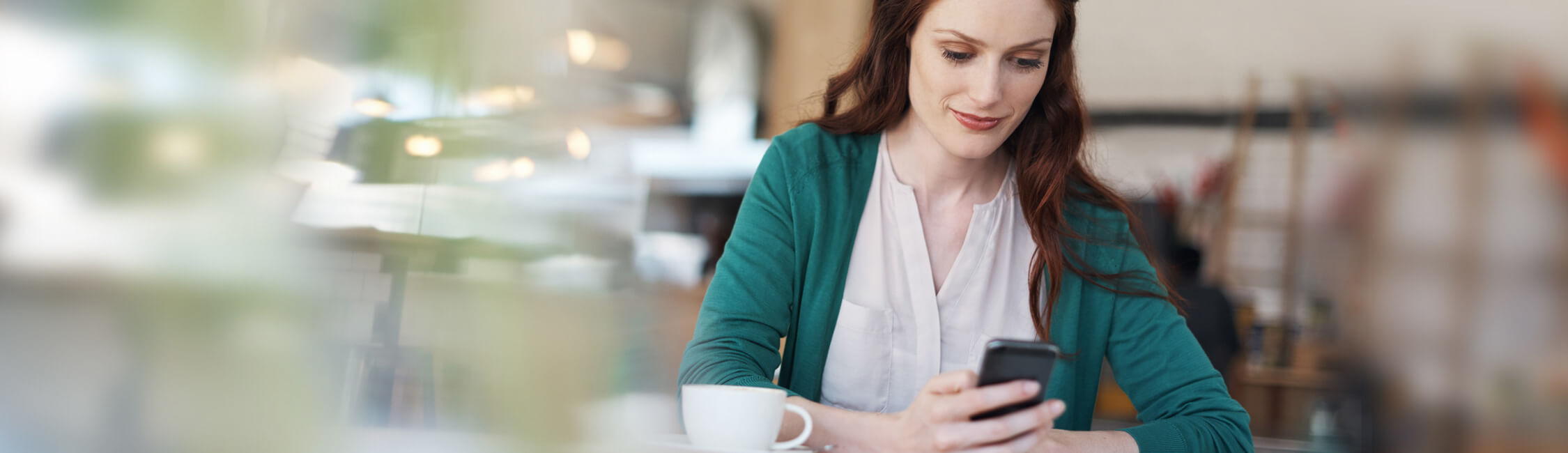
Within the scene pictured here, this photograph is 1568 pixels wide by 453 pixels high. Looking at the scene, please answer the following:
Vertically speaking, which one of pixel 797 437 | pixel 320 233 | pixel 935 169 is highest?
pixel 935 169

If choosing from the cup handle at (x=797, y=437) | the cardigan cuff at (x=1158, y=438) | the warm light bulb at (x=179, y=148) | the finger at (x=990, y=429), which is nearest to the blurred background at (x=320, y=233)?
the warm light bulb at (x=179, y=148)

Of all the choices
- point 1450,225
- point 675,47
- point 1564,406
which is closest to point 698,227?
point 675,47

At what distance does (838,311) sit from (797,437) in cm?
26

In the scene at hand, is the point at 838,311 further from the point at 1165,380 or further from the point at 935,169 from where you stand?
the point at 1165,380

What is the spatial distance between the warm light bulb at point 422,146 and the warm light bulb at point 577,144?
0.38 feet

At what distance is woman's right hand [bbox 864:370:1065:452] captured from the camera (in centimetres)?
63

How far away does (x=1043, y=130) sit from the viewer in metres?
1.08

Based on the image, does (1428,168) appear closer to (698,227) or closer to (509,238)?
(698,227)

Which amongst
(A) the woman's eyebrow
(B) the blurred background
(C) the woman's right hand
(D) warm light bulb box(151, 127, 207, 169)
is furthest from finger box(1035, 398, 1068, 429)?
(D) warm light bulb box(151, 127, 207, 169)

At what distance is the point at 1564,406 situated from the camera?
2883 mm

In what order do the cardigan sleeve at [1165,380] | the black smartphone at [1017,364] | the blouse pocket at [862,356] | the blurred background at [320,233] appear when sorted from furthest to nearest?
the blouse pocket at [862,356] < the cardigan sleeve at [1165,380] < the black smartphone at [1017,364] < the blurred background at [320,233]

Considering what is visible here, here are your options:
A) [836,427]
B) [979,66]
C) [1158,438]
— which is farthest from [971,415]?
[979,66]

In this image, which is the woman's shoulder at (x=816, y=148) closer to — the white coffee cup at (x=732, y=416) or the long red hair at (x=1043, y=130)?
the long red hair at (x=1043, y=130)

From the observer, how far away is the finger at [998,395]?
63cm
